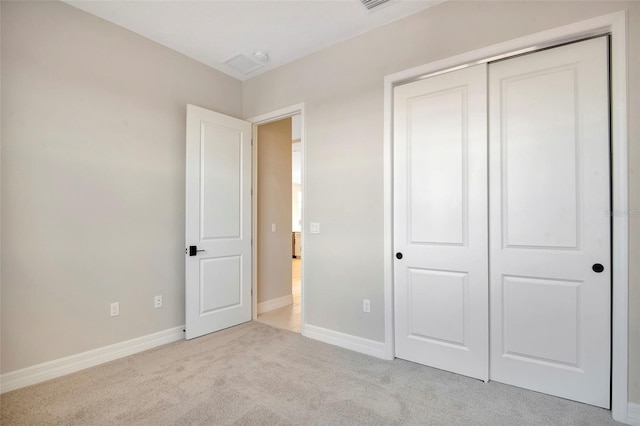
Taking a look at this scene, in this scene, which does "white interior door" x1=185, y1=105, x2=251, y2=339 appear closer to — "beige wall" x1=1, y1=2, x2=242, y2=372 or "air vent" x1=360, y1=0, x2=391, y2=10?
"beige wall" x1=1, y1=2, x2=242, y2=372

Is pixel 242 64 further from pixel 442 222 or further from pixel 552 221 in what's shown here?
pixel 552 221

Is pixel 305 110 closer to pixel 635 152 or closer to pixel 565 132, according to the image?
pixel 565 132

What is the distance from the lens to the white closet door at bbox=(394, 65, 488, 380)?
7.66 feet

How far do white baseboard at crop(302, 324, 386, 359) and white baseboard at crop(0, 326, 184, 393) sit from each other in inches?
53.9

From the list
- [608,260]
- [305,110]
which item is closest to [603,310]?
[608,260]

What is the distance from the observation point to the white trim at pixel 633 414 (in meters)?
1.81

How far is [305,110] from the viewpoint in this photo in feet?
10.8

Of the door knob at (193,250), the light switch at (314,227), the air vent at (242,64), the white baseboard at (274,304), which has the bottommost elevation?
the white baseboard at (274,304)

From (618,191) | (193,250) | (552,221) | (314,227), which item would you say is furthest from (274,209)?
(618,191)

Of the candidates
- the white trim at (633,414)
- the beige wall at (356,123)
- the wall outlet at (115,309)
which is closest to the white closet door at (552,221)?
the white trim at (633,414)

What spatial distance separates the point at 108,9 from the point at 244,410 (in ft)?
10.7

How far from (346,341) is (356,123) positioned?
6.74ft

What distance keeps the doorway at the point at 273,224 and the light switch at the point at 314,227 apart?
945mm

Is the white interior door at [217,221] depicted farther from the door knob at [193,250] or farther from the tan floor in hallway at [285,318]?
the tan floor in hallway at [285,318]
